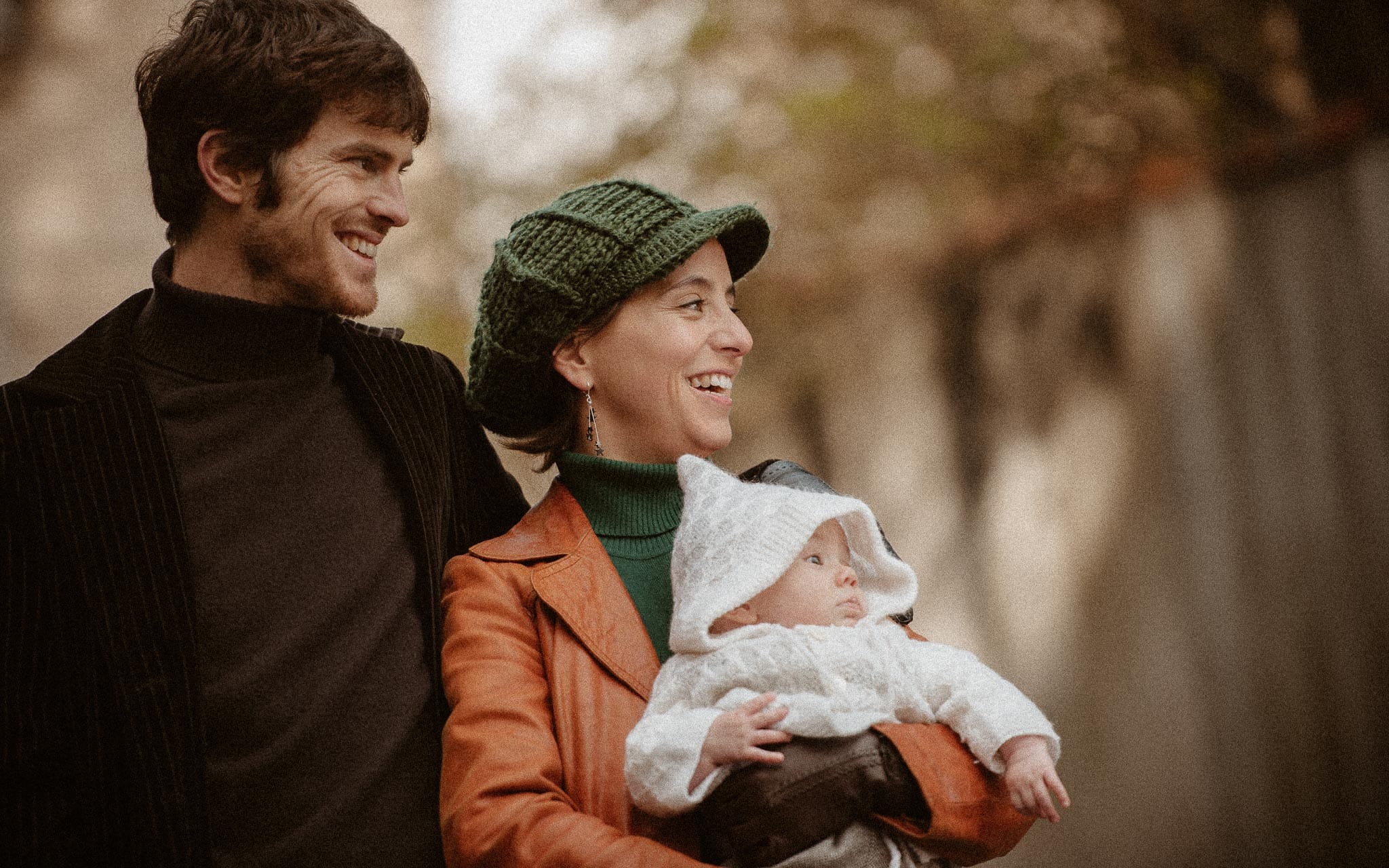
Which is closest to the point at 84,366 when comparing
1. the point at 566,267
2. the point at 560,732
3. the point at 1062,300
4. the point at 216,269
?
the point at 216,269

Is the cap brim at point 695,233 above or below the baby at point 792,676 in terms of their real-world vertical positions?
above

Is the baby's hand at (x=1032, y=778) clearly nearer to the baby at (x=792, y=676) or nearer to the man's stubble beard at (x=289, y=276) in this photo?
the baby at (x=792, y=676)

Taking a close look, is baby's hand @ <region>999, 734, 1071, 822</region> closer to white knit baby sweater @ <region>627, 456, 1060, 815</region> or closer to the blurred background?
white knit baby sweater @ <region>627, 456, 1060, 815</region>

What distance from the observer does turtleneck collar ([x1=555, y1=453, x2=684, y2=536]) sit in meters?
2.39

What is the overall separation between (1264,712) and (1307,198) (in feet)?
7.87

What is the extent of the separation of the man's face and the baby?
945mm

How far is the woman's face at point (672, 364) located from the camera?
2385 millimetres

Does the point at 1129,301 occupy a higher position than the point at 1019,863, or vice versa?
the point at 1129,301

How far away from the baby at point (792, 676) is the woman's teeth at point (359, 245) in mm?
999

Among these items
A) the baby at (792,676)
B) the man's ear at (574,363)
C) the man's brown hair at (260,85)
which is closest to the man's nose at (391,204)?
the man's brown hair at (260,85)

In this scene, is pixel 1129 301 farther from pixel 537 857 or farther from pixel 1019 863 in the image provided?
pixel 537 857

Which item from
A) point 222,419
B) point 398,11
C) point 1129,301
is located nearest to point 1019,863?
point 1129,301

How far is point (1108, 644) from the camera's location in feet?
19.2

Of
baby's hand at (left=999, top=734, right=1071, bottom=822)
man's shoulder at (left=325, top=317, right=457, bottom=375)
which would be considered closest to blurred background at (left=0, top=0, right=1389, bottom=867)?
man's shoulder at (left=325, top=317, right=457, bottom=375)
